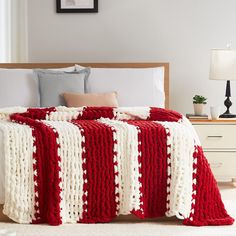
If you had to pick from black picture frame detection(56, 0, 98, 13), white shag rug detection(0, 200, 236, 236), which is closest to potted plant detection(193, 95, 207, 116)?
black picture frame detection(56, 0, 98, 13)

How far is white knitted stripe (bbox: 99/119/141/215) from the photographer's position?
3682 millimetres

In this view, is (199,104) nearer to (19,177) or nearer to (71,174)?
(71,174)

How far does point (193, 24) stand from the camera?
5.74m

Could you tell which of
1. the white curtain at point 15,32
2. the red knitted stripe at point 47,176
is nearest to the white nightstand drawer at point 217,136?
the white curtain at point 15,32

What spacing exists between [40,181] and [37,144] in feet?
0.67

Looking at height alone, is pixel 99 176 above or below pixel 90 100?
below

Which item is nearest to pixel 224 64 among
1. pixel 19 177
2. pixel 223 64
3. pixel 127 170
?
pixel 223 64

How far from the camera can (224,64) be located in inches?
209

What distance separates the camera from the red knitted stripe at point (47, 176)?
3.62 m

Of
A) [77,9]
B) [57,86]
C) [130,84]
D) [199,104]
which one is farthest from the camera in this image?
[77,9]

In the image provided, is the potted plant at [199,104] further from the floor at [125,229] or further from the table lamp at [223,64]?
the floor at [125,229]

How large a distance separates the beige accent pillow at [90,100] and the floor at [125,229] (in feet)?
4.41

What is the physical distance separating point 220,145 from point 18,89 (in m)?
1.62

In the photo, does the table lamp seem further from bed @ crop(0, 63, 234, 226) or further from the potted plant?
bed @ crop(0, 63, 234, 226)
